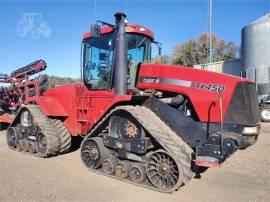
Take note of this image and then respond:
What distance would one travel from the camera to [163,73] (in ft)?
21.1

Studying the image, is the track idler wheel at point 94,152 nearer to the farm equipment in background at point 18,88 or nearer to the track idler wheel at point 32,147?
the track idler wheel at point 32,147

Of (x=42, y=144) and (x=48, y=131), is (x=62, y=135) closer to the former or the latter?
(x=48, y=131)

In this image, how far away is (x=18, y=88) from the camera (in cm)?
1230

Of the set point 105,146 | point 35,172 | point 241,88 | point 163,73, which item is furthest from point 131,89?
point 35,172

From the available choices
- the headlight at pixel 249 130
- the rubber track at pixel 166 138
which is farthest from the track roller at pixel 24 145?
the headlight at pixel 249 130

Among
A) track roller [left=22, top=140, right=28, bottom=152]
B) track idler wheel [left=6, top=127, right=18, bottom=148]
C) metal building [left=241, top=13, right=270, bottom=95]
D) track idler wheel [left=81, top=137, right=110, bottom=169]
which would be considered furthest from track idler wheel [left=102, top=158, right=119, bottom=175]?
metal building [left=241, top=13, right=270, bottom=95]

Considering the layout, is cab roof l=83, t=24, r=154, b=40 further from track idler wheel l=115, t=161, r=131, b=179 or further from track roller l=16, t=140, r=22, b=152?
track roller l=16, t=140, r=22, b=152

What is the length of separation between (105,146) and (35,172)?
5.03 feet

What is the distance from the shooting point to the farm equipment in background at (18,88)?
11297mm

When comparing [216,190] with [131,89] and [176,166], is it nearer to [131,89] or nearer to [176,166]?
[176,166]

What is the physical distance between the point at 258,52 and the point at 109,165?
1570 centimetres

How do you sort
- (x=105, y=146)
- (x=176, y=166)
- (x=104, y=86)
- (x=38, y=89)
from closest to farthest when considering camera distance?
(x=176, y=166), (x=105, y=146), (x=104, y=86), (x=38, y=89)

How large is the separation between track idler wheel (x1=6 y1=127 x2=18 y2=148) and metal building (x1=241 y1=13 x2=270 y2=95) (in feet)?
44.1

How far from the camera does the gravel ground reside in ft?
18.5
